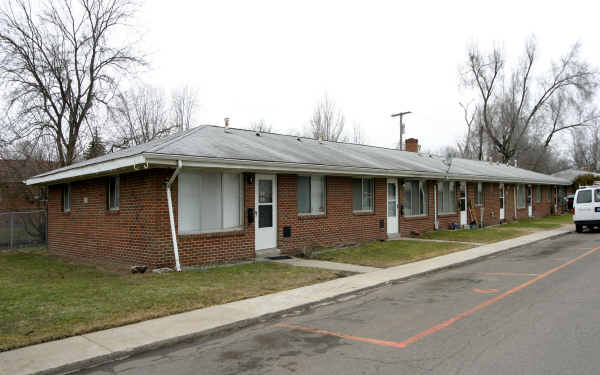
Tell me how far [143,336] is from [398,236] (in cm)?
1377

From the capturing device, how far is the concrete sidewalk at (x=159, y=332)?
16.7ft

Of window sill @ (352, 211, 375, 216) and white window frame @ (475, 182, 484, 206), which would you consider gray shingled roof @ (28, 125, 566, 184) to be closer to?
window sill @ (352, 211, 375, 216)

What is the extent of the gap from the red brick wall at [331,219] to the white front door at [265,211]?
0.58ft

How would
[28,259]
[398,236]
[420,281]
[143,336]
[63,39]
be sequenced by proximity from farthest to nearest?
[63,39] < [398,236] < [28,259] < [420,281] < [143,336]

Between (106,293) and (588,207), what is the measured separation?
69.8 feet

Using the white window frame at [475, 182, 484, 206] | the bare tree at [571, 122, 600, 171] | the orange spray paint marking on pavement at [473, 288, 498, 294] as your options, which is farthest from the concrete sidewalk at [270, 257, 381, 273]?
the bare tree at [571, 122, 600, 171]

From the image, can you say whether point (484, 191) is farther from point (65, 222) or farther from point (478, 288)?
point (65, 222)

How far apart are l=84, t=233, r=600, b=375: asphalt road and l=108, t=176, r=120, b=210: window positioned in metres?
7.35

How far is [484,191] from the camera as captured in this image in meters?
25.5

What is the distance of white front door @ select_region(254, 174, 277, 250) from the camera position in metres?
13.0

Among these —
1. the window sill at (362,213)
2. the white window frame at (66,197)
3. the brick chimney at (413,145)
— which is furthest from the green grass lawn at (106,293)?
the brick chimney at (413,145)

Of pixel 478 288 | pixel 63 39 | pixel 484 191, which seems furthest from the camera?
pixel 484 191

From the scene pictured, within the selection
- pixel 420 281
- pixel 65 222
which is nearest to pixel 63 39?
pixel 65 222

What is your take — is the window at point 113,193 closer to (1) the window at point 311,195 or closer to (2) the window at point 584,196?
(1) the window at point 311,195
